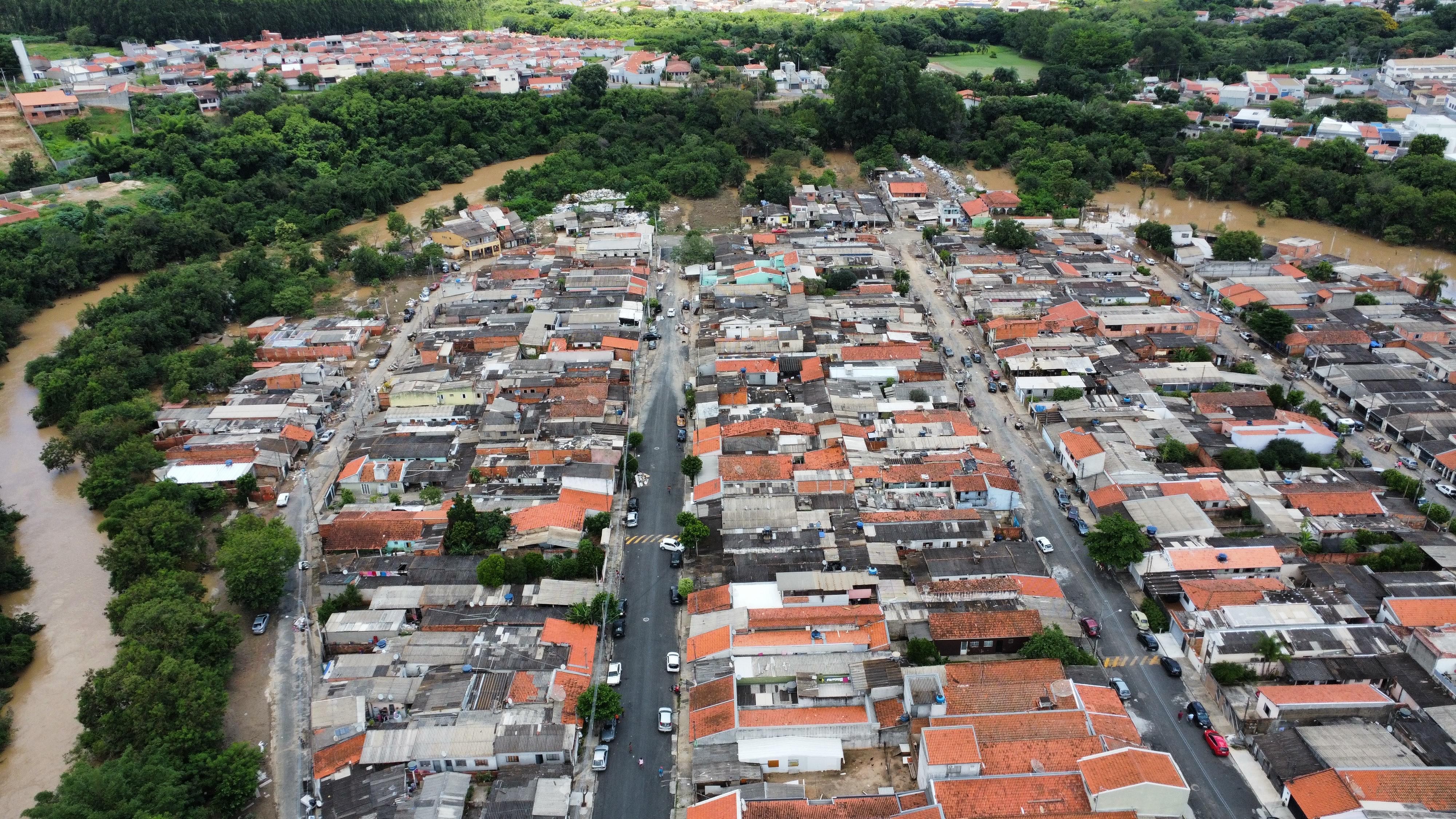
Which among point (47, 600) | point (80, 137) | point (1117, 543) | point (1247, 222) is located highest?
point (80, 137)

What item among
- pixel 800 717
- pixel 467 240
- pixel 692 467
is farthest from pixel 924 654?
pixel 467 240

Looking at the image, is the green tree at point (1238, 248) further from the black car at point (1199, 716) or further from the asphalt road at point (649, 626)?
the black car at point (1199, 716)

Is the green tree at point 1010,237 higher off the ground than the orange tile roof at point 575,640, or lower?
higher

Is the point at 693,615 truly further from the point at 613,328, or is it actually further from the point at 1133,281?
the point at 1133,281

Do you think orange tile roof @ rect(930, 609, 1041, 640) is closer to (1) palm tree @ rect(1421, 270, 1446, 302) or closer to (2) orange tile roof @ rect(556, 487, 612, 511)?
(2) orange tile roof @ rect(556, 487, 612, 511)

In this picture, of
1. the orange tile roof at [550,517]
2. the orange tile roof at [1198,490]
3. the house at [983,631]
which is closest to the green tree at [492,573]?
the orange tile roof at [550,517]

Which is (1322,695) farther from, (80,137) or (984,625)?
(80,137)
